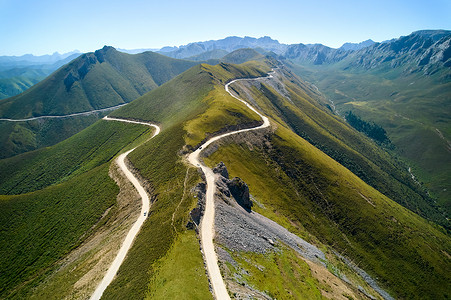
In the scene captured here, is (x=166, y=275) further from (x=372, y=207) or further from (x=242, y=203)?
(x=372, y=207)

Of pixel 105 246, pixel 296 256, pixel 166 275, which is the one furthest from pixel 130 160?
pixel 296 256

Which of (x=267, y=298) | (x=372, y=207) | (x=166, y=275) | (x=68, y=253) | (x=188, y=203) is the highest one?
(x=188, y=203)

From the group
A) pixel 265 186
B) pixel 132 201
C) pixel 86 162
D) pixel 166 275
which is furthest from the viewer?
pixel 86 162

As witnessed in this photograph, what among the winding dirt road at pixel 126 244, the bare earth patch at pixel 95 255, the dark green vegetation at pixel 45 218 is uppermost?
the winding dirt road at pixel 126 244

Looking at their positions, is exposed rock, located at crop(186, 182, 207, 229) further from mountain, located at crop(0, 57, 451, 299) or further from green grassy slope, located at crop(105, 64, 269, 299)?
green grassy slope, located at crop(105, 64, 269, 299)

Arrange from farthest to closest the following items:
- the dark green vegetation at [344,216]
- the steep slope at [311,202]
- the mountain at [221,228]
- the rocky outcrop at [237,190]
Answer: the dark green vegetation at [344,216] < the steep slope at [311,202] < the rocky outcrop at [237,190] < the mountain at [221,228]

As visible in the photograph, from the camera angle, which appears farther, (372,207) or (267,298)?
(372,207)

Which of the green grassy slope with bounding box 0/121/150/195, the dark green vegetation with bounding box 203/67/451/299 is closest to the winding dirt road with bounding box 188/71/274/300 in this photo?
the dark green vegetation with bounding box 203/67/451/299

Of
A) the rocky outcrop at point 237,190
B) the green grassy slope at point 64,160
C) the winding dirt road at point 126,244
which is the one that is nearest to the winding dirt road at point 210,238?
the rocky outcrop at point 237,190

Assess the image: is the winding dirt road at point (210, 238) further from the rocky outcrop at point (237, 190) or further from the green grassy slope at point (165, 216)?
the rocky outcrop at point (237, 190)
